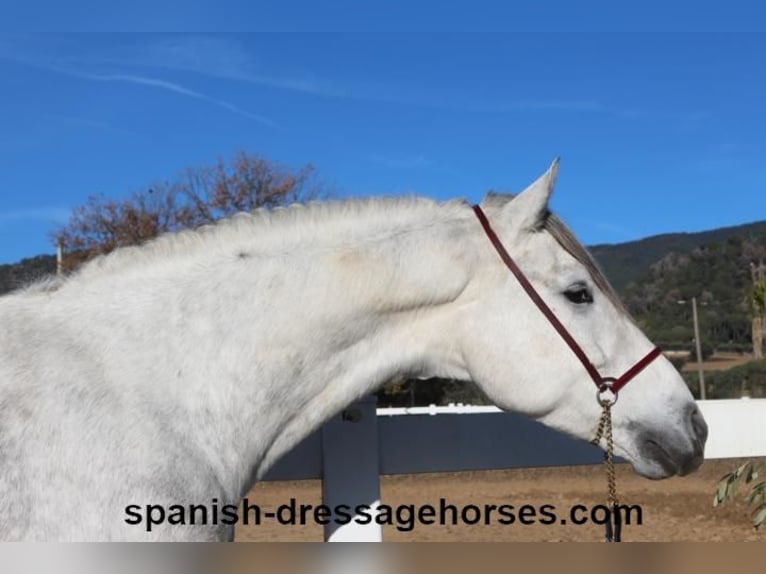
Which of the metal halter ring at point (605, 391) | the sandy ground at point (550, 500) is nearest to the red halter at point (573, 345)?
the metal halter ring at point (605, 391)

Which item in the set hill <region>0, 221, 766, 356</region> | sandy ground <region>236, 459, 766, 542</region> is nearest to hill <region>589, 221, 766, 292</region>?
hill <region>0, 221, 766, 356</region>

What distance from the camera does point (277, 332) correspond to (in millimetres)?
2795

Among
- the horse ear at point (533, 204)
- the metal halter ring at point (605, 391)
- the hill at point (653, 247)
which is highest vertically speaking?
the hill at point (653, 247)

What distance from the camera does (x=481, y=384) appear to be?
3033mm

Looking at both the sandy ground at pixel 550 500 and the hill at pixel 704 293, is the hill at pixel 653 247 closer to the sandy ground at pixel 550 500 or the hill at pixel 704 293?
the hill at pixel 704 293

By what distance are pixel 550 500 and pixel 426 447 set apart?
31.5 feet

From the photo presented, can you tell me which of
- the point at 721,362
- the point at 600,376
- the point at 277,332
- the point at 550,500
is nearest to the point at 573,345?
the point at 600,376

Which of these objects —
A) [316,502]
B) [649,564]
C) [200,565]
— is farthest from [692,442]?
[316,502]

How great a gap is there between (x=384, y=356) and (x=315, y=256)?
1.53 ft

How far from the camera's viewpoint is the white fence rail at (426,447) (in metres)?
3.41

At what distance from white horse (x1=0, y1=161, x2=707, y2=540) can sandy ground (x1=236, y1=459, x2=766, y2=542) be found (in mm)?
5298

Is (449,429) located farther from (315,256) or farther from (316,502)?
(316,502)

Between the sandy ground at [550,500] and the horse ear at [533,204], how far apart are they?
5.50 meters

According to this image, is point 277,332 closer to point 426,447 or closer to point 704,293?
point 426,447
